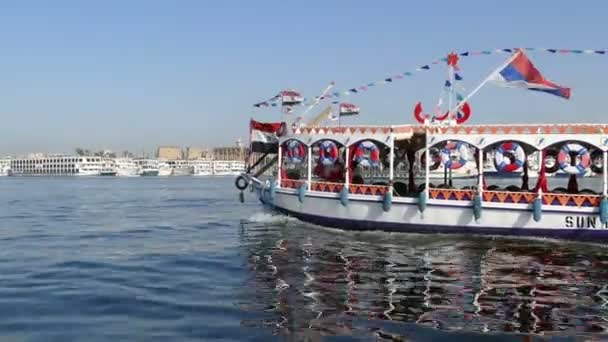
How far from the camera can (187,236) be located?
76.0 ft

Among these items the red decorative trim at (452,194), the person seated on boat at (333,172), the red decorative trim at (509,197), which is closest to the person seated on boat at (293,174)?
the person seated on boat at (333,172)

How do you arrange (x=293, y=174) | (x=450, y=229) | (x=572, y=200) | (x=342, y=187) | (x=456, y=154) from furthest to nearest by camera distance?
(x=293, y=174)
(x=342, y=187)
(x=456, y=154)
(x=450, y=229)
(x=572, y=200)

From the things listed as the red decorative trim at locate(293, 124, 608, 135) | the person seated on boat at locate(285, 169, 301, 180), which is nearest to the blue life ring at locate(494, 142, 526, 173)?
the red decorative trim at locate(293, 124, 608, 135)

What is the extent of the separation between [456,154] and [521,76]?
341 centimetres

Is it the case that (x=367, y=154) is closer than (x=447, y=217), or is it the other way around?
(x=447, y=217)

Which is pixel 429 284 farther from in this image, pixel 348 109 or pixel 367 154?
pixel 348 109

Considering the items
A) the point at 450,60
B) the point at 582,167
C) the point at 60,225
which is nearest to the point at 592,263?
the point at 582,167

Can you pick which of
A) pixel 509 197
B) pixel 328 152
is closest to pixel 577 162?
pixel 509 197

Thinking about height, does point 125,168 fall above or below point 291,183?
above

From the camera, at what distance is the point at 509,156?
21172 millimetres

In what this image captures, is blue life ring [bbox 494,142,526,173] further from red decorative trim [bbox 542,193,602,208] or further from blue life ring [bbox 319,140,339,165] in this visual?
blue life ring [bbox 319,140,339,165]

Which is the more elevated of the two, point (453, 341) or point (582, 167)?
point (582, 167)

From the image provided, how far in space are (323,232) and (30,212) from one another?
20363mm

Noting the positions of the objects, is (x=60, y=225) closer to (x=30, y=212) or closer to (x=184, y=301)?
(x=30, y=212)
